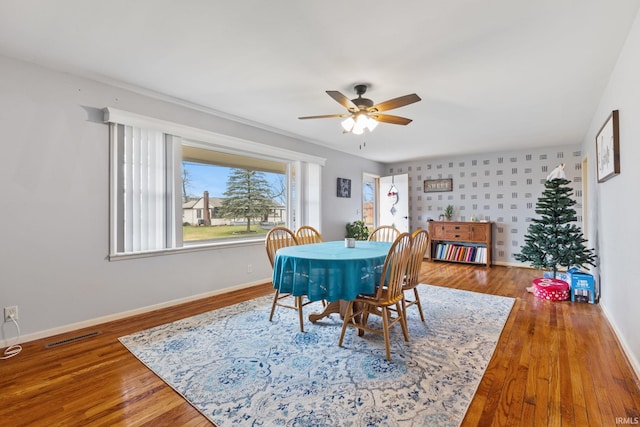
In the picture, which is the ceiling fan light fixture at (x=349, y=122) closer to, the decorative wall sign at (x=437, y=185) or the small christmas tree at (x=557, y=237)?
the small christmas tree at (x=557, y=237)

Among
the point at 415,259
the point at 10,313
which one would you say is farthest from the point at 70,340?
the point at 415,259

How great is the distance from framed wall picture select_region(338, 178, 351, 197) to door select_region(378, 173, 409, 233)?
1.38 metres

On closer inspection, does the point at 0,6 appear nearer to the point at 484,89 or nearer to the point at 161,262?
the point at 161,262

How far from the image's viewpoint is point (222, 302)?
3.40 meters

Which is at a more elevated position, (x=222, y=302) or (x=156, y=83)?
(x=156, y=83)

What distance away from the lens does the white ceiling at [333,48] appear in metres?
1.78

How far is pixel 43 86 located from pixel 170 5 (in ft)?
5.27

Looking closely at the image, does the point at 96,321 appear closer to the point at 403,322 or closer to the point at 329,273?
the point at 329,273

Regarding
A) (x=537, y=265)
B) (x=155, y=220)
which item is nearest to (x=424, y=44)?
(x=155, y=220)

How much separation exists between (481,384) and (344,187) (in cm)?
432

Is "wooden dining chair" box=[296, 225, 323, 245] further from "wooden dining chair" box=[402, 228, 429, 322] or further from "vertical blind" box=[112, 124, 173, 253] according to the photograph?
"vertical blind" box=[112, 124, 173, 253]

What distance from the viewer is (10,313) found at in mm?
2330

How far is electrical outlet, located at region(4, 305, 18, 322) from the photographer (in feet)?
7.60

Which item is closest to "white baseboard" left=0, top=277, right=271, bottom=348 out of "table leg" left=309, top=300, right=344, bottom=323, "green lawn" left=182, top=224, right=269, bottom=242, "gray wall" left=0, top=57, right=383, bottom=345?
"gray wall" left=0, top=57, right=383, bottom=345
